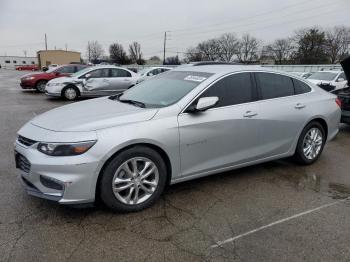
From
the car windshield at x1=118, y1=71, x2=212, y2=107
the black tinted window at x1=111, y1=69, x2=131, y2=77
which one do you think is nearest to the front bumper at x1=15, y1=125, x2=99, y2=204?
the car windshield at x1=118, y1=71, x2=212, y2=107

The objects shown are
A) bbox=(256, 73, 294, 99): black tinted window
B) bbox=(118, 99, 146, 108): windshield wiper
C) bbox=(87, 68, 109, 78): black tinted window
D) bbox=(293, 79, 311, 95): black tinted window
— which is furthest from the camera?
bbox=(87, 68, 109, 78): black tinted window

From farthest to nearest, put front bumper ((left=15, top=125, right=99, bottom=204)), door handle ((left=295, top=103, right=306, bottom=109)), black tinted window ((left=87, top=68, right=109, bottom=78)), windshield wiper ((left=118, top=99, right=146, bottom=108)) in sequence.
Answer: black tinted window ((left=87, top=68, right=109, bottom=78)) → door handle ((left=295, top=103, right=306, bottom=109)) → windshield wiper ((left=118, top=99, right=146, bottom=108)) → front bumper ((left=15, top=125, right=99, bottom=204))

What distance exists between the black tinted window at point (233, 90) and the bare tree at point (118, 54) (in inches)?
2751

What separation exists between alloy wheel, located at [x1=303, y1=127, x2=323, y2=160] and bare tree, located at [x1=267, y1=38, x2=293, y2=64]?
212ft

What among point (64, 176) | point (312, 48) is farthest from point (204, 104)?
point (312, 48)

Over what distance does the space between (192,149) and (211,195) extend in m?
0.67

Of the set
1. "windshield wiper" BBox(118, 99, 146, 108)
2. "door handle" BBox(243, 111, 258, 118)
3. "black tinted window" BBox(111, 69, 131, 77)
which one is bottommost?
"door handle" BBox(243, 111, 258, 118)

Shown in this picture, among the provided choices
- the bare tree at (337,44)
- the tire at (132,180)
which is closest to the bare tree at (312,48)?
the bare tree at (337,44)

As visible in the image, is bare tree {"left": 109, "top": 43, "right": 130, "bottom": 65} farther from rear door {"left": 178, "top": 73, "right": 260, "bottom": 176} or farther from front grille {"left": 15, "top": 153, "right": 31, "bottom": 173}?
front grille {"left": 15, "top": 153, "right": 31, "bottom": 173}

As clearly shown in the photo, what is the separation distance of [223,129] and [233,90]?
614mm

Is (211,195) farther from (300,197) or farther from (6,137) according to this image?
(6,137)

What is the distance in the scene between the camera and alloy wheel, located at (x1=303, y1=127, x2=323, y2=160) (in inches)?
196

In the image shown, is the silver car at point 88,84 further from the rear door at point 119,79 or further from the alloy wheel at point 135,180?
the alloy wheel at point 135,180

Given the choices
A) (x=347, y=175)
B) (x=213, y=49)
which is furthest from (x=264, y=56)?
(x=347, y=175)
